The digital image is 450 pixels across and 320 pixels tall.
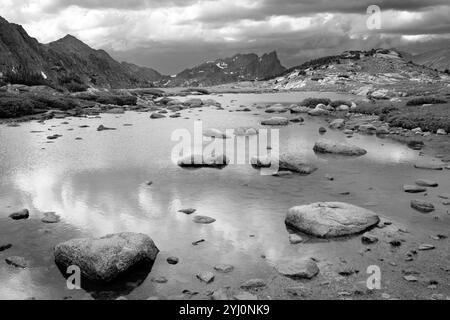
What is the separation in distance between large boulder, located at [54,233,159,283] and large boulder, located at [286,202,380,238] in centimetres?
514

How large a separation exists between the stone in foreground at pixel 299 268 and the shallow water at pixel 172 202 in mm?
410

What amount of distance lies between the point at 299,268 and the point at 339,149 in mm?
17923

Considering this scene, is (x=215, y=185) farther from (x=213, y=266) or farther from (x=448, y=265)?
(x=448, y=265)

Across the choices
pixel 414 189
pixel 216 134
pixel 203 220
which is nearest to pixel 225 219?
pixel 203 220

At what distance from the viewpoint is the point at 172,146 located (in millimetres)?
32938

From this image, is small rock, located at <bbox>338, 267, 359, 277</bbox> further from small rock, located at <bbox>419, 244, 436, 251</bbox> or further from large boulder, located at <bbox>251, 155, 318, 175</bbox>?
large boulder, located at <bbox>251, 155, 318, 175</bbox>

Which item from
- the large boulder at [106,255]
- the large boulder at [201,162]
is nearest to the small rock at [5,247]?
the large boulder at [106,255]

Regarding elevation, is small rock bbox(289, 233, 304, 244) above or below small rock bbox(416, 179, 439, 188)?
below

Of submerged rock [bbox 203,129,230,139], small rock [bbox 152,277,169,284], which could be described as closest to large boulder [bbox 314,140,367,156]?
submerged rock [bbox 203,129,230,139]

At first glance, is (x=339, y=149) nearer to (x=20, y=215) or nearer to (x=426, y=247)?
(x=426, y=247)

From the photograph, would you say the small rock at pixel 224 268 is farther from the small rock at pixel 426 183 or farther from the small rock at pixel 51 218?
the small rock at pixel 426 183

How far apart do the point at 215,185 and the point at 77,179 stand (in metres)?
7.26

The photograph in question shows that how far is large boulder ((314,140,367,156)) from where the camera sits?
28031mm

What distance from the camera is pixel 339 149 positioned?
93.0 feet
